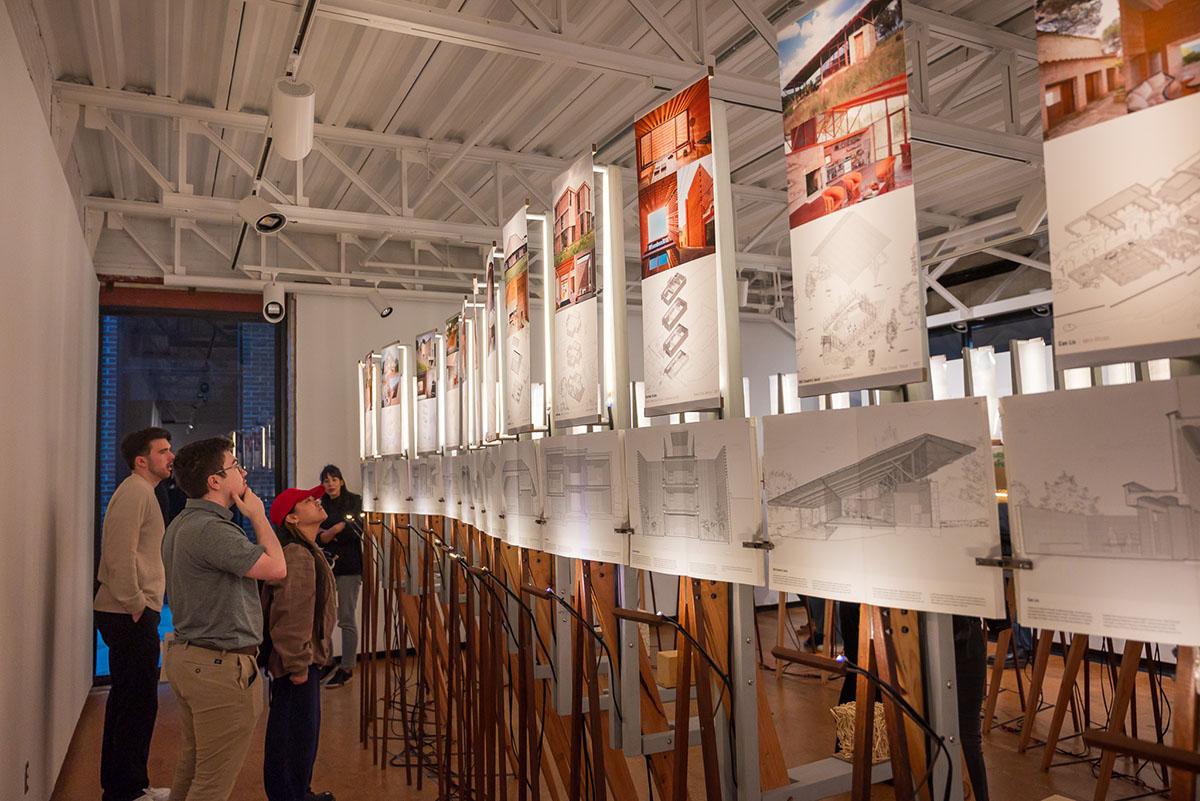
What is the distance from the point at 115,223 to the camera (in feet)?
24.3

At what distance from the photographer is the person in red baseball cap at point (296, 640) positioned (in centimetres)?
356

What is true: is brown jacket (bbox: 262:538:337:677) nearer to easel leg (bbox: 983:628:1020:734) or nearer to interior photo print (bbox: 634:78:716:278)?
interior photo print (bbox: 634:78:716:278)

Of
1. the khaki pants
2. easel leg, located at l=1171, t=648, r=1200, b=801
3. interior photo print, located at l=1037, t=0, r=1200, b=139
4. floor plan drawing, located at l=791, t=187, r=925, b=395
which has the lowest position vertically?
the khaki pants

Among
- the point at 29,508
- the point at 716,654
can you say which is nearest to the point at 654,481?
the point at 716,654

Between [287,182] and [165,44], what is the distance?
98.9 inches

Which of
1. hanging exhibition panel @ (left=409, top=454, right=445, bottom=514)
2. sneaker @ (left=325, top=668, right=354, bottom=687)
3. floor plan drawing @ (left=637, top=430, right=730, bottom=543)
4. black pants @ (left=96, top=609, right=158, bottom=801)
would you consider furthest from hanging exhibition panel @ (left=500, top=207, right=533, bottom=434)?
sneaker @ (left=325, top=668, right=354, bottom=687)

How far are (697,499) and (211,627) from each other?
6.21 ft

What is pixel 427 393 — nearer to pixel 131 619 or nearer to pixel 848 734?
pixel 131 619

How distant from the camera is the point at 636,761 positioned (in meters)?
5.02

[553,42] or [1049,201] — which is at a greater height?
[553,42]

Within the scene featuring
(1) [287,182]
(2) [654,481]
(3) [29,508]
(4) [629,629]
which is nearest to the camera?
(2) [654,481]

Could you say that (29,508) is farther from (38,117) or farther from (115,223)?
(115,223)

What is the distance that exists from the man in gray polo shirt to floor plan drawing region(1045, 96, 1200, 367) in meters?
2.75

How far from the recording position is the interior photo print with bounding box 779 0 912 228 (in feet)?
6.04
